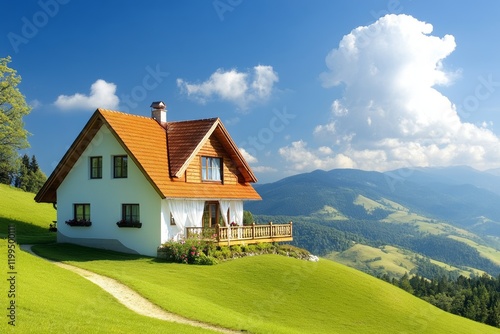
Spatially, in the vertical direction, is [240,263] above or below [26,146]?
below

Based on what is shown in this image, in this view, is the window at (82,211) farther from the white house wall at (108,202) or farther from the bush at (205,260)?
the bush at (205,260)

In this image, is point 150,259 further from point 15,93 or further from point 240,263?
point 15,93

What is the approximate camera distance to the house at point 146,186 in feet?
98.6

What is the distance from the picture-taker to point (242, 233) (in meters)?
32.3

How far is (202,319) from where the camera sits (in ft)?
56.3

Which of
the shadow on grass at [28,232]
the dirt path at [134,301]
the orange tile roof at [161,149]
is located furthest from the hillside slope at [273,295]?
the orange tile roof at [161,149]

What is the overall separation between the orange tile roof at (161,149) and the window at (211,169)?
0.62m

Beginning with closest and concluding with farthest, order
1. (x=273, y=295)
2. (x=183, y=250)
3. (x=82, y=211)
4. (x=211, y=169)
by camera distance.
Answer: (x=273, y=295) → (x=183, y=250) → (x=82, y=211) → (x=211, y=169)

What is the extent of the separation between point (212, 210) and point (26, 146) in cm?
2441

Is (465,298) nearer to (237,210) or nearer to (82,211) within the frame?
(237,210)

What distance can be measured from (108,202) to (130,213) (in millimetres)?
1698

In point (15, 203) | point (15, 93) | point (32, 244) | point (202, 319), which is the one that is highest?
point (15, 93)

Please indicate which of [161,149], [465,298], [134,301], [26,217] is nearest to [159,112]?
[161,149]

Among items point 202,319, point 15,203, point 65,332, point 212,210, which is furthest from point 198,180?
point 15,203
